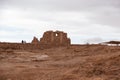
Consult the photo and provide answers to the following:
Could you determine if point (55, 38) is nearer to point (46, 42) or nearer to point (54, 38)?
point (54, 38)

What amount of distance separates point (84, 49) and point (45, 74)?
1680 cm

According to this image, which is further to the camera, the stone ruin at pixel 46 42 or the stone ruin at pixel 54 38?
the stone ruin at pixel 54 38

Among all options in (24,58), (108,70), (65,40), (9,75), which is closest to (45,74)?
(9,75)

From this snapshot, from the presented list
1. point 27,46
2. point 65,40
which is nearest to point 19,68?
point 27,46

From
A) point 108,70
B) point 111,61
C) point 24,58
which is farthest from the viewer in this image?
point 24,58

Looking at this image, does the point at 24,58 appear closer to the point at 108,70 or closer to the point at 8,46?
the point at 8,46

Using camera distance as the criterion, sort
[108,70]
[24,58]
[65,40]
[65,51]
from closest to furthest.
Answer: [108,70], [24,58], [65,51], [65,40]

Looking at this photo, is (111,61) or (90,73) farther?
(111,61)

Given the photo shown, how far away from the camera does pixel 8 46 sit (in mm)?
38906

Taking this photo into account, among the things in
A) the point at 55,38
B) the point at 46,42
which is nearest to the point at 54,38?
the point at 55,38

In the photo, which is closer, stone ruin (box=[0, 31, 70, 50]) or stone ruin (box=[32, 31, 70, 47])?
stone ruin (box=[0, 31, 70, 50])

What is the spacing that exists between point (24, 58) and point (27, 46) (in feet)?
33.4

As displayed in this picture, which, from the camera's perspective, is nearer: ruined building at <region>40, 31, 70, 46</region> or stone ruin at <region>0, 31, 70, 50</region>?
stone ruin at <region>0, 31, 70, 50</region>

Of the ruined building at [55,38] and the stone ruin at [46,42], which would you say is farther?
the ruined building at [55,38]
